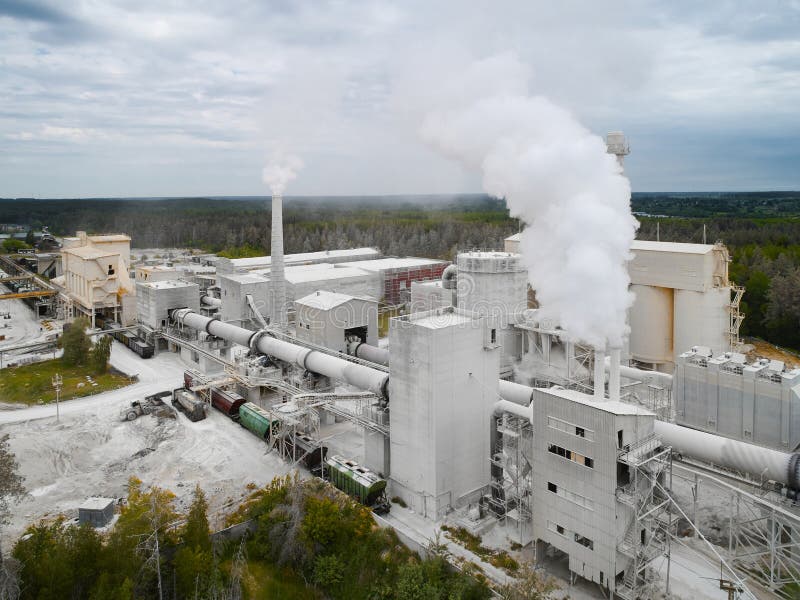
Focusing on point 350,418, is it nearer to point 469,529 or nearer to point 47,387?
point 469,529

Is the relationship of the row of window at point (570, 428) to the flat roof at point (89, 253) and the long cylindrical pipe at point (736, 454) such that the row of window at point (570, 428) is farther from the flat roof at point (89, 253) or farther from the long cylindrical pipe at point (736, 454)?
the flat roof at point (89, 253)

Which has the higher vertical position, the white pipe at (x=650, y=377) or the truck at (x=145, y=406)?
the white pipe at (x=650, y=377)

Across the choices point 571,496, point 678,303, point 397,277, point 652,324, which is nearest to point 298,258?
point 397,277

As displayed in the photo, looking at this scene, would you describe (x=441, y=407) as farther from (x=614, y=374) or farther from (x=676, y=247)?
(x=676, y=247)

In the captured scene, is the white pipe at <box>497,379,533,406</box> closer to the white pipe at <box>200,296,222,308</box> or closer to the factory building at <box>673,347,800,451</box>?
the factory building at <box>673,347,800,451</box>

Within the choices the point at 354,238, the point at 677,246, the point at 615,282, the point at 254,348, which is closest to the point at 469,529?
the point at 615,282

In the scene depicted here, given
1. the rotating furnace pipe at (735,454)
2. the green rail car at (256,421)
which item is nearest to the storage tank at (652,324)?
the rotating furnace pipe at (735,454)

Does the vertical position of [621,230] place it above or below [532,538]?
above
